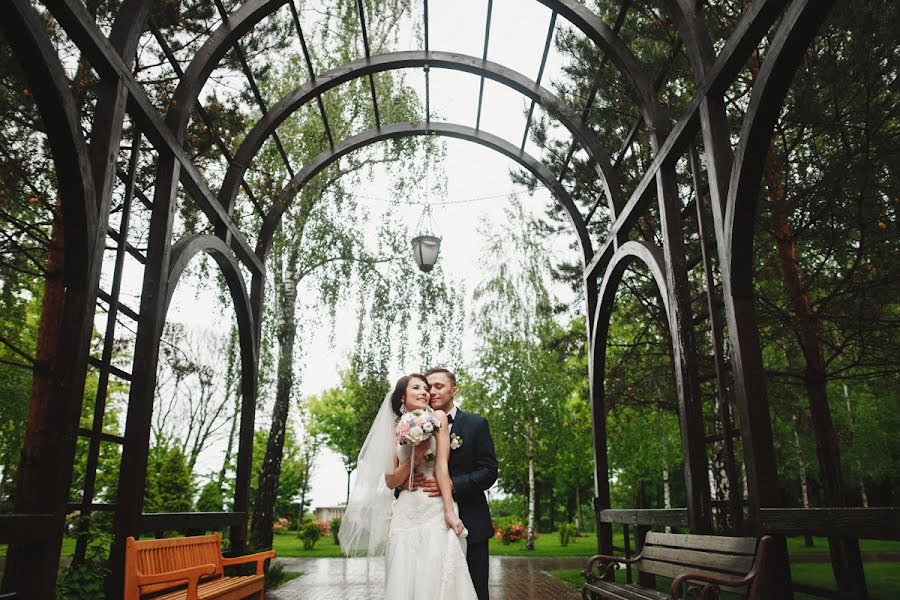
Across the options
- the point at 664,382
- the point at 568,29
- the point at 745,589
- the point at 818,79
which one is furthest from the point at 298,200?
the point at 745,589

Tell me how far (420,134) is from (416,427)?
672 cm

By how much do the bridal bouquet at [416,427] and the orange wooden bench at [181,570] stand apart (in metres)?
1.75

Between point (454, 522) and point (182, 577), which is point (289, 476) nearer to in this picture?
point (182, 577)

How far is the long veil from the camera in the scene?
4.23 meters

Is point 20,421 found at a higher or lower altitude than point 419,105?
lower

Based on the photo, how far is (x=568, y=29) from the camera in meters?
8.64

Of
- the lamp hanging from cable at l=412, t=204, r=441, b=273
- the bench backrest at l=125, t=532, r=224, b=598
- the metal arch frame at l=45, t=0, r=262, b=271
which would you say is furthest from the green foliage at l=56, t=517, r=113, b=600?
the lamp hanging from cable at l=412, t=204, r=441, b=273

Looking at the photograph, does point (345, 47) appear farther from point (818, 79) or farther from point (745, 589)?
point (745, 589)

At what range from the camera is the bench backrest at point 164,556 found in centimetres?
430

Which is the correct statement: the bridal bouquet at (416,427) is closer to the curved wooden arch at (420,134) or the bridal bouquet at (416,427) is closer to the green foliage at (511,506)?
the curved wooden arch at (420,134)

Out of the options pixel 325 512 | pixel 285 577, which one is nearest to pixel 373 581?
pixel 285 577

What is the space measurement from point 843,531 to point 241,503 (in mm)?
6447

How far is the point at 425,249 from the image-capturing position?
8562mm

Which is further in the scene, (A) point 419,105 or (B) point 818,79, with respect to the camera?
(A) point 419,105
